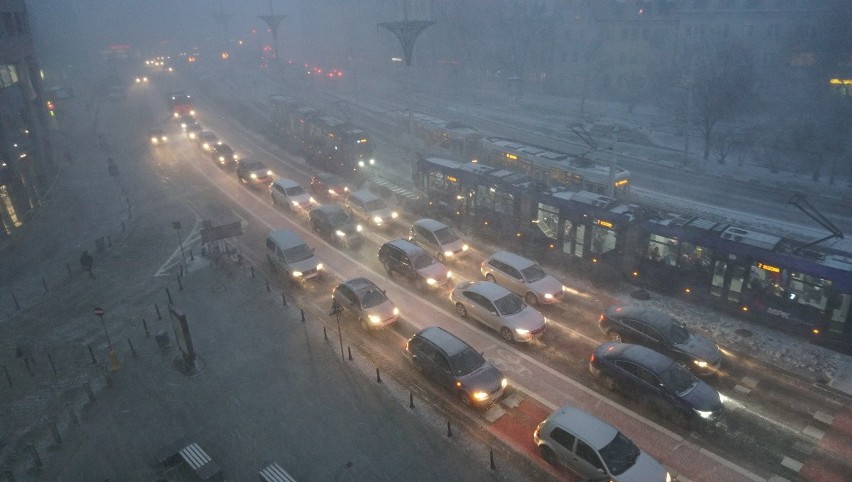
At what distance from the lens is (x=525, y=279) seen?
21516mm

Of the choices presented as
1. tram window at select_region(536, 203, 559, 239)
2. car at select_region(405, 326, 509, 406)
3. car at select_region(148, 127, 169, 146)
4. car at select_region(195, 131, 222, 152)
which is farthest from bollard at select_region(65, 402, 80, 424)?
car at select_region(148, 127, 169, 146)

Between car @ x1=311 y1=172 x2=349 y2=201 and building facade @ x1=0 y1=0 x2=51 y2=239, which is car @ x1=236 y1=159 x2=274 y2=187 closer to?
car @ x1=311 y1=172 x2=349 y2=201

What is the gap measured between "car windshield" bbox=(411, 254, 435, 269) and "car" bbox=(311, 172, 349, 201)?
13655 millimetres

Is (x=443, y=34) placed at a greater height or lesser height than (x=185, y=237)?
greater

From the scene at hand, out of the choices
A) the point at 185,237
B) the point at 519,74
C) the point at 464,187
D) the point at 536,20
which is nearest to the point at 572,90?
the point at 519,74

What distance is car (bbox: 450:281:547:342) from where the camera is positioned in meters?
18.6

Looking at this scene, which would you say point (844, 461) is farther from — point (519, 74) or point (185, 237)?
point (519, 74)

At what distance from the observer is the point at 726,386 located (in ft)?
53.1

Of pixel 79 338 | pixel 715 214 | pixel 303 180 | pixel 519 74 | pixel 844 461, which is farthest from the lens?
pixel 519 74

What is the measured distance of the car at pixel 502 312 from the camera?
18.6 m

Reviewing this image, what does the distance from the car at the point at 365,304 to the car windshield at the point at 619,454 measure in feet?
31.5

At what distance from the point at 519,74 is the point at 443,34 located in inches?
877

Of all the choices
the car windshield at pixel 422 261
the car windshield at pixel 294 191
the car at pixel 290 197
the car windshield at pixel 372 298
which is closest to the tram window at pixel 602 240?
the car windshield at pixel 422 261

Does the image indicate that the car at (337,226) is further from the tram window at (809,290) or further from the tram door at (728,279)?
the tram window at (809,290)
